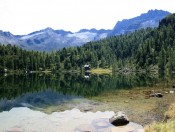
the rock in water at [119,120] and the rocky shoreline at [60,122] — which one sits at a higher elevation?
the rock in water at [119,120]

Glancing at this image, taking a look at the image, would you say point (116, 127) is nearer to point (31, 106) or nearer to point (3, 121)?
point (3, 121)

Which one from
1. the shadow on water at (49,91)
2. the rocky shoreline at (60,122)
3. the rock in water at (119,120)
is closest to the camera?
the rocky shoreline at (60,122)

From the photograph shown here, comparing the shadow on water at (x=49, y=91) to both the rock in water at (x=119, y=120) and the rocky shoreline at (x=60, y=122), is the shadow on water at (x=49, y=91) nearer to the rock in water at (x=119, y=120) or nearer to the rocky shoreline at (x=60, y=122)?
the rocky shoreline at (x=60, y=122)

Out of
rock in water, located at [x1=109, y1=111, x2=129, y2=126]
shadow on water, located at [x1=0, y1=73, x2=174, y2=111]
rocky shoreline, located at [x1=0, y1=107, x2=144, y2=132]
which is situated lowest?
shadow on water, located at [x1=0, y1=73, x2=174, y2=111]

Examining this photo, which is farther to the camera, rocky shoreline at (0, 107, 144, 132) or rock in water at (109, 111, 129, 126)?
rock in water at (109, 111, 129, 126)

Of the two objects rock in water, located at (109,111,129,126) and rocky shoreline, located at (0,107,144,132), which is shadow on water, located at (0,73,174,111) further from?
rock in water, located at (109,111,129,126)

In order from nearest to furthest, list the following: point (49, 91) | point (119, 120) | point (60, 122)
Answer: point (119, 120), point (60, 122), point (49, 91)

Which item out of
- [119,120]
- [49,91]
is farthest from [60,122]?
[49,91]

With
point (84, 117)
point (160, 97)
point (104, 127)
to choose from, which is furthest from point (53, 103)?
point (104, 127)

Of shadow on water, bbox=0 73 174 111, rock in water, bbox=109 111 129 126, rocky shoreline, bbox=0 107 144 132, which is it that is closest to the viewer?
rocky shoreline, bbox=0 107 144 132

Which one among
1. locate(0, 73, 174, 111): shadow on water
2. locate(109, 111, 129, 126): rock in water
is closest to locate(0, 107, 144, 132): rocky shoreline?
locate(109, 111, 129, 126): rock in water

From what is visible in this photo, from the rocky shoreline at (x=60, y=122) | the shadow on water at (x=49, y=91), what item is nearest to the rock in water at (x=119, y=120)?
the rocky shoreline at (x=60, y=122)

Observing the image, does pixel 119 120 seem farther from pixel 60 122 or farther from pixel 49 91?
pixel 49 91

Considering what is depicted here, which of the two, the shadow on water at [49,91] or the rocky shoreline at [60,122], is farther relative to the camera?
the shadow on water at [49,91]
